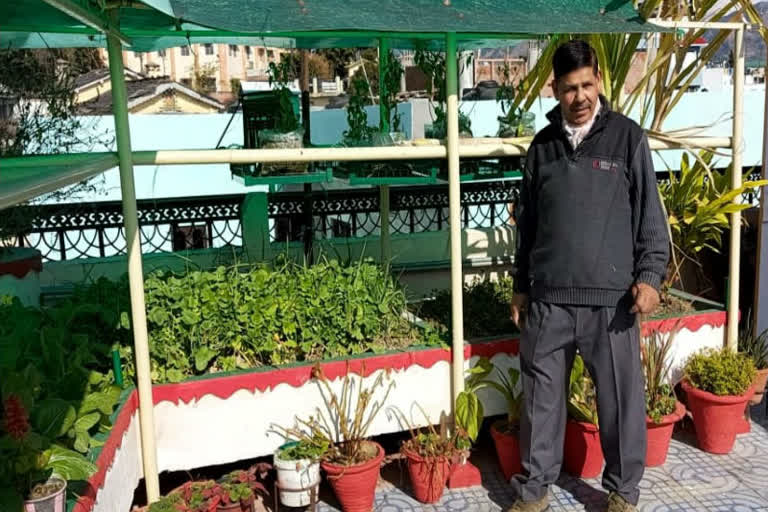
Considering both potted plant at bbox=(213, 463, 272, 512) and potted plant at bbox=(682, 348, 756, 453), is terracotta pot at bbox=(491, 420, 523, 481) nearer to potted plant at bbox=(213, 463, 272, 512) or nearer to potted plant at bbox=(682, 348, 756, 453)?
potted plant at bbox=(682, 348, 756, 453)

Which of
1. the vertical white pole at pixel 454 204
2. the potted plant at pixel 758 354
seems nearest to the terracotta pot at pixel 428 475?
the vertical white pole at pixel 454 204

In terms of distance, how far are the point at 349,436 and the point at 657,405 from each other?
157 centimetres

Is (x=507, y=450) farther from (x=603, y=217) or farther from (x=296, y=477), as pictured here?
(x=603, y=217)

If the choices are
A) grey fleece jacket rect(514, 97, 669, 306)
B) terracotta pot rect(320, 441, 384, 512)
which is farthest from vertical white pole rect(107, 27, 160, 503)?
grey fleece jacket rect(514, 97, 669, 306)

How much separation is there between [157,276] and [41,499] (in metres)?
1.78

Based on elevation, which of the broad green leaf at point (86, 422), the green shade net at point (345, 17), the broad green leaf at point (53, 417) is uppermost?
the green shade net at point (345, 17)

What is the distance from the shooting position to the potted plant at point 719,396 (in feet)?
12.6

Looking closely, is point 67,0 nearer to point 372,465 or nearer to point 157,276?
point 157,276

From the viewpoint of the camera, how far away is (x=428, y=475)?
349 cm

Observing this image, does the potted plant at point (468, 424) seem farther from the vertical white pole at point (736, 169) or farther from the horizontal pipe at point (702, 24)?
the horizontal pipe at point (702, 24)

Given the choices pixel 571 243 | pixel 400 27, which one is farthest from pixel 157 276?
pixel 571 243

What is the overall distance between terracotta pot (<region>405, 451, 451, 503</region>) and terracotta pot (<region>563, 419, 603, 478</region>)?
648 millimetres

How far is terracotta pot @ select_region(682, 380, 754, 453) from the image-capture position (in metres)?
3.84

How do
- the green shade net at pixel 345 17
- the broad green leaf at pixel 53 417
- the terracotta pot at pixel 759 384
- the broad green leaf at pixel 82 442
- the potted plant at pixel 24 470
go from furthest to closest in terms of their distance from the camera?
the terracotta pot at pixel 759 384 < the green shade net at pixel 345 17 < the broad green leaf at pixel 82 442 < the broad green leaf at pixel 53 417 < the potted plant at pixel 24 470
